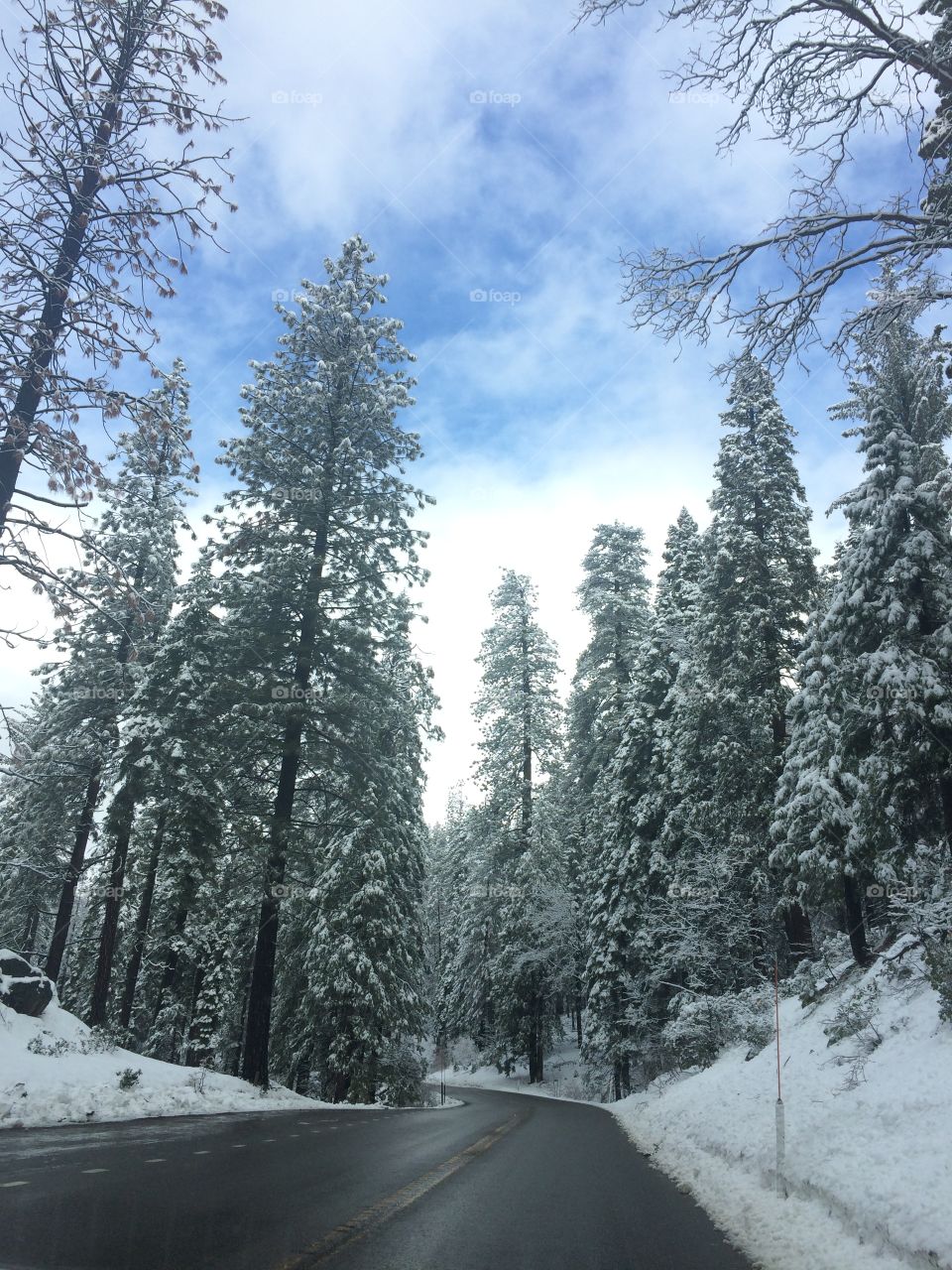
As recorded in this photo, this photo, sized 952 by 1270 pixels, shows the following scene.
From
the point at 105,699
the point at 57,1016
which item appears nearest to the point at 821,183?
the point at 57,1016

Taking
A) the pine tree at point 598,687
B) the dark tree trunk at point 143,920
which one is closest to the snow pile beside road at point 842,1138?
the dark tree trunk at point 143,920

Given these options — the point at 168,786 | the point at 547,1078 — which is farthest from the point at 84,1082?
the point at 547,1078

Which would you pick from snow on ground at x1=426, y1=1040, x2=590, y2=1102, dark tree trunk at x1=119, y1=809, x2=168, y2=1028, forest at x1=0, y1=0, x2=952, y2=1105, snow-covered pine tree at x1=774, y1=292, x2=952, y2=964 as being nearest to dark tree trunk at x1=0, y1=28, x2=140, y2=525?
forest at x1=0, y1=0, x2=952, y2=1105

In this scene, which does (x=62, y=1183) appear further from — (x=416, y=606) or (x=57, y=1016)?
(x=416, y=606)

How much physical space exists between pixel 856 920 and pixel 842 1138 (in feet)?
33.5

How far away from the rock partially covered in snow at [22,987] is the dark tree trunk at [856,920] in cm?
1510

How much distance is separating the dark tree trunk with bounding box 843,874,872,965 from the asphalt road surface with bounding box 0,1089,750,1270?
8.27 m

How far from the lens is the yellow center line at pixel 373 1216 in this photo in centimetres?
439

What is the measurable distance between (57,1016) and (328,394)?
48.1ft

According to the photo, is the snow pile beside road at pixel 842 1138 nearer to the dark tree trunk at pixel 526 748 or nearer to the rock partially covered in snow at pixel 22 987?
the rock partially covered in snow at pixel 22 987

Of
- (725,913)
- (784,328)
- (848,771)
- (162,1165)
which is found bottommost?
(162,1165)

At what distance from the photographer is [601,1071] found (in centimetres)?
3153

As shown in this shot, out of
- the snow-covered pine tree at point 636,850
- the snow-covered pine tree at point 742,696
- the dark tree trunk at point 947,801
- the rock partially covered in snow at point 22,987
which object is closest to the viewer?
the rock partially covered in snow at point 22,987

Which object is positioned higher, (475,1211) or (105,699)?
(105,699)
